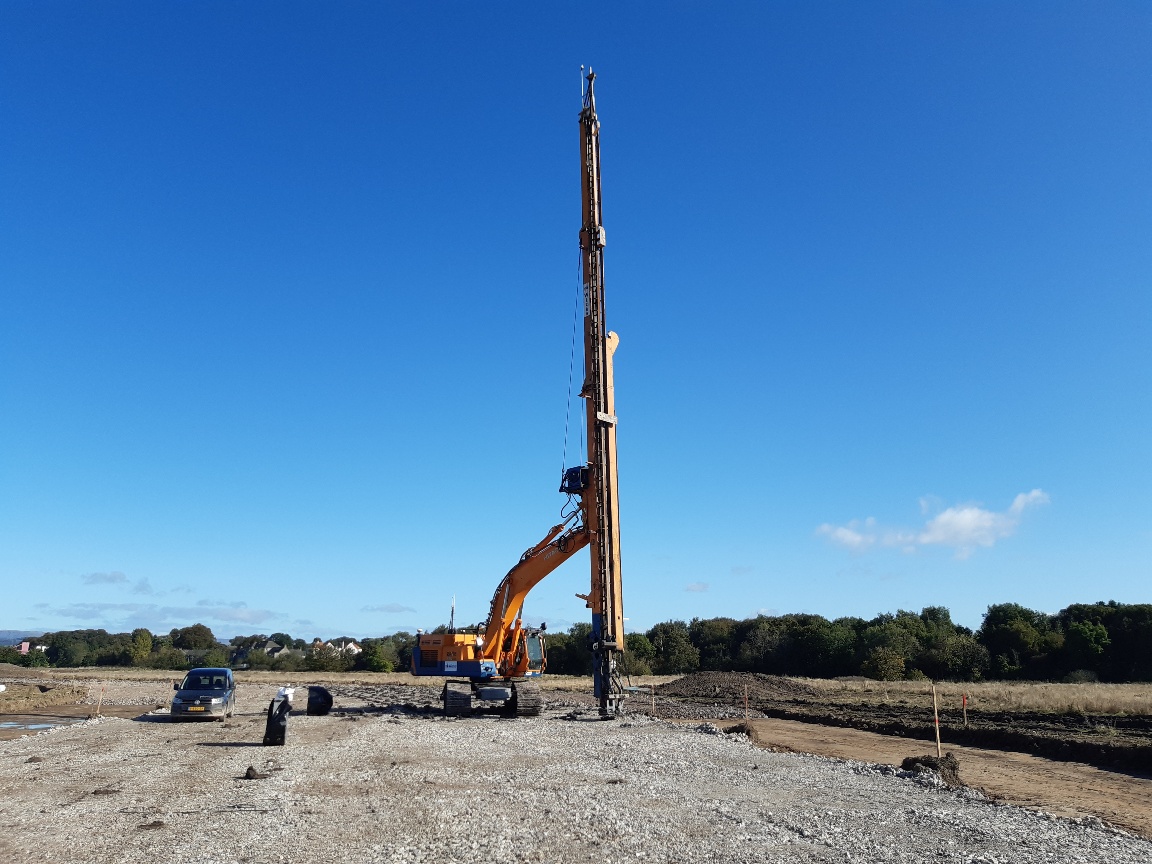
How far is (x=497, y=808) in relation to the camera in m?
13.5

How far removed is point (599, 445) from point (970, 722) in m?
16.0

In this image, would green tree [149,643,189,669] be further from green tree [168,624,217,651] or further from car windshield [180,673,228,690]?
car windshield [180,673,228,690]

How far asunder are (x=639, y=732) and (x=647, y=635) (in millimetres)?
70895

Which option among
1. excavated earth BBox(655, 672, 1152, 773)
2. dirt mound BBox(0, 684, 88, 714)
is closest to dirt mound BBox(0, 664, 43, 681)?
dirt mound BBox(0, 684, 88, 714)

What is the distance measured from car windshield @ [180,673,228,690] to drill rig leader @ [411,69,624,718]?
6.77 meters

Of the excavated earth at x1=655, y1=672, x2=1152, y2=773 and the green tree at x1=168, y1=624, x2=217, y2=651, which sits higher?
the green tree at x1=168, y1=624, x2=217, y2=651

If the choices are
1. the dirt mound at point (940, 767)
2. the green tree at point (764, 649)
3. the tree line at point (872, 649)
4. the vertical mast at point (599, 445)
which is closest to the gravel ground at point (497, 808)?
the dirt mound at point (940, 767)

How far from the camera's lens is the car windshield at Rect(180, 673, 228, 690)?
97.2 feet

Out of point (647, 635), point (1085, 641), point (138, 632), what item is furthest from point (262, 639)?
point (1085, 641)

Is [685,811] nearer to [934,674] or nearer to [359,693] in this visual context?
[359,693]

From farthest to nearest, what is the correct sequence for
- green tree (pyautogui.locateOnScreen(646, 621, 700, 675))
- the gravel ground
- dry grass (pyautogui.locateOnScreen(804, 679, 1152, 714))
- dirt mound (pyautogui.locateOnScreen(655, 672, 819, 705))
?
green tree (pyautogui.locateOnScreen(646, 621, 700, 675)) → dirt mound (pyautogui.locateOnScreen(655, 672, 819, 705)) → dry grass (pyautogui.locateOnScreen(804, 679, 1152, 714)) → the gravel ground

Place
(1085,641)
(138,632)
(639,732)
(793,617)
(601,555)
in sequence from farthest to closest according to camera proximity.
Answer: (138,632)
(793,617)
(1085,641)
(601,555)
(639,732)

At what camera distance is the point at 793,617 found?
91688 millimetres

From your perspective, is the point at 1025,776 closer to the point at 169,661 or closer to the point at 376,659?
the point at 376,659
